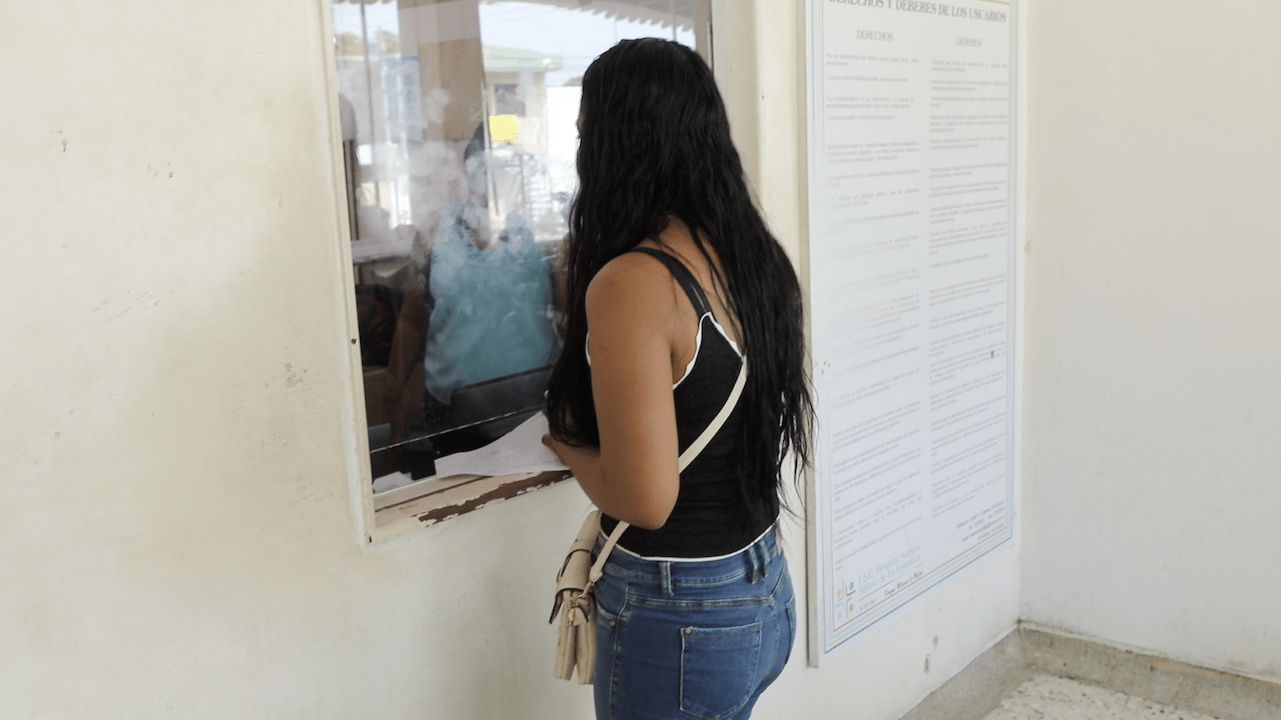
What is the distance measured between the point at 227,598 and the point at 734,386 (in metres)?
0.77

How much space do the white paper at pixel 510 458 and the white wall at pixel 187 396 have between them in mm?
163

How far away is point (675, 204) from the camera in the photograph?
139cm

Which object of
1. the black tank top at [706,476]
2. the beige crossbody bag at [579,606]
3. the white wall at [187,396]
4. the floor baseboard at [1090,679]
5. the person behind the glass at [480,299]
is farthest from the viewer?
the floor baseboard at [1090,679]

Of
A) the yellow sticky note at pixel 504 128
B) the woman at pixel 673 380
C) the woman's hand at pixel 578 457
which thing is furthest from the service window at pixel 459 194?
the woman at pixel 673 380

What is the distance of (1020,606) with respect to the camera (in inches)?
133

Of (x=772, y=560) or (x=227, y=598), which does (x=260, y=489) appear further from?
(x=772, y=560)

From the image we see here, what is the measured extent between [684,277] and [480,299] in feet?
2.88

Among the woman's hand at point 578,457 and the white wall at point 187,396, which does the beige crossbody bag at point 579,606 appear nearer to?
the woman's hand at point 578,457

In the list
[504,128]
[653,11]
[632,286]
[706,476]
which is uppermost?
[653,11]

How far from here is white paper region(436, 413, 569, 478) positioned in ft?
6.03

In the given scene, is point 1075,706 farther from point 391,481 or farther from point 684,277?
point 684,277

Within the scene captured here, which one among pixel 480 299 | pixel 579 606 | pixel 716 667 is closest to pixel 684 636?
pixel 716 667

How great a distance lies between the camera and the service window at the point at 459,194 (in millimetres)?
1874

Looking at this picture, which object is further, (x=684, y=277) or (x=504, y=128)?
(x=504, y=128)
